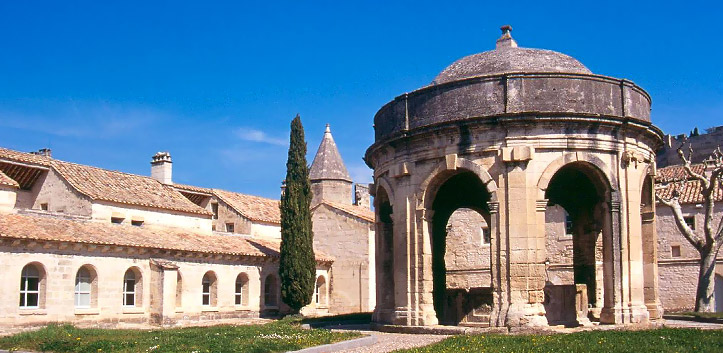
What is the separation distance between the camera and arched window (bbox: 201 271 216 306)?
33.5m

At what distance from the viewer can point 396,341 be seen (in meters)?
17.3

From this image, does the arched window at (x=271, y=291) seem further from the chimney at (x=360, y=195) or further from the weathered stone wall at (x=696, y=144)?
the weathered stone wall at (x=696, y=144)

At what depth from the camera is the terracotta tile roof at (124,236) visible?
85.9ft

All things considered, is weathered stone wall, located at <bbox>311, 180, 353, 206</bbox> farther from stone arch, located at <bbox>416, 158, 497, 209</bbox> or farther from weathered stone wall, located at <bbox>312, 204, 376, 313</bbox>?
stone arch, located at <bbox>416, 158, 497, 209</bbox>

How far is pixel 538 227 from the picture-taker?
1841cm

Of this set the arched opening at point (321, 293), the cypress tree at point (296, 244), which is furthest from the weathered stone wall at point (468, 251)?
the cypress tree at point (296, 244)

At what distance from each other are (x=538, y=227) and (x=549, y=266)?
→ 22841 mm

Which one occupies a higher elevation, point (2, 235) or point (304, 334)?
point (2, 235)

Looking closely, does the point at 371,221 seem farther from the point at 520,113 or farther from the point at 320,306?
the point at 520,113

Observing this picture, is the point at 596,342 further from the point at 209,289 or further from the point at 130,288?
the point at 209,289

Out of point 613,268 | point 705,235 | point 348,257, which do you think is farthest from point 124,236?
point 705,235

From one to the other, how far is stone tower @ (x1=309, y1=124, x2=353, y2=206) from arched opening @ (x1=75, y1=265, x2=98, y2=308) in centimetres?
2366

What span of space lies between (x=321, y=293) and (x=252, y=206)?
6309 millimetres

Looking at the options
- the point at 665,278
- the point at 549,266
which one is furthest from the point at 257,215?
the point at 665,278
